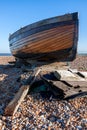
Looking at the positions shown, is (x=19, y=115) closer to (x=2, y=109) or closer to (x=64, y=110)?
(x=2, y=109)

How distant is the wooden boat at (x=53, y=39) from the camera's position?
10.4 meters

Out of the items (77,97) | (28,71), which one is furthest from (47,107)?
(28,71)

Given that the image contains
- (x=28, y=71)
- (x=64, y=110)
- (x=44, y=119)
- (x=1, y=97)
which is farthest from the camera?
(x=28, y=71)

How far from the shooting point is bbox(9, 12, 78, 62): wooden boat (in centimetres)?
1043

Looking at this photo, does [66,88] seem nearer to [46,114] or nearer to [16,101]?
[46,114]

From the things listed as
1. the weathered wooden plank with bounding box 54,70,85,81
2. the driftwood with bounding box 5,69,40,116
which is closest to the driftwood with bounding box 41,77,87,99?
the weathered wooden plank with bounding box 54,70,85,81

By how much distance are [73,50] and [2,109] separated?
213 inches

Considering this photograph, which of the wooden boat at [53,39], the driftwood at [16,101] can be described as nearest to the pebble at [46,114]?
the driftwood at [16,101]

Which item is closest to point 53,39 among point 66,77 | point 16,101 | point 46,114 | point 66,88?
point 66,77

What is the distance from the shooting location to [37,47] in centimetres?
1161

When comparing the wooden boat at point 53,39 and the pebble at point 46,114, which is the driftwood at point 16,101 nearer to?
the pebble at point 46,114

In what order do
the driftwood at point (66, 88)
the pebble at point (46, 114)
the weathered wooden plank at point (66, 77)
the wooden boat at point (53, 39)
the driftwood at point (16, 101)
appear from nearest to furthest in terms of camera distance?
the pebble at point (46, 114) → the driftwood at point (16, 101) → the driftwood at point (66, 88) → the weathered wooden plank at point (66, 77) → the wooden boat at point (53, 39)

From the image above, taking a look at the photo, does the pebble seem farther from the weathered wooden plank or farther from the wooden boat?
the wooden boat

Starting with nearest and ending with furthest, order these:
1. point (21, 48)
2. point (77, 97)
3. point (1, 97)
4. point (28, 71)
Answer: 1. point (77, 97)
2. point (1, 97)
3. point (28, 71)
4. point (21, 48)
